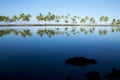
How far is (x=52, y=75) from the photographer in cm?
2467

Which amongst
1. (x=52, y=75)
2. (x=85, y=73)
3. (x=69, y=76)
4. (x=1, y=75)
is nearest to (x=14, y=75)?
(x=1, y=75)

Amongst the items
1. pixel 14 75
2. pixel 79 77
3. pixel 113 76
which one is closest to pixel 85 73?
pixel 79 77

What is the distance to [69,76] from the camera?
2434cm

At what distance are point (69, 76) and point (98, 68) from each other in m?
5.93

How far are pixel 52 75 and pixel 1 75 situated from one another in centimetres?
572

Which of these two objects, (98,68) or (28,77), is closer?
(28,77)

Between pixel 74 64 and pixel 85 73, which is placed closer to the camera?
pixel 85 73

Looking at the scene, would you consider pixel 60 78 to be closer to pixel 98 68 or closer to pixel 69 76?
pixel 69 76

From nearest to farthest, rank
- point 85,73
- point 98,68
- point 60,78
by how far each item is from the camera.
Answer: point 60,78 → point 85,73 → point 98,68

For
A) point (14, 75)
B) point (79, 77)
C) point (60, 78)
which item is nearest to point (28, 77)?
point (14, 75)

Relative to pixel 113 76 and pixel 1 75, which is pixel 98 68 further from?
pixel 1 75

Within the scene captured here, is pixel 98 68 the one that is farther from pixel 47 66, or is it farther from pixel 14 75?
pixel 14 75

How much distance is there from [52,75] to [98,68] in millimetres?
7214

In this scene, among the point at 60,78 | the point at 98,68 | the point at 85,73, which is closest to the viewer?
the point at 60,78
